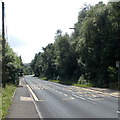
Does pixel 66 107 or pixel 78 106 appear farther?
pixel 78 106

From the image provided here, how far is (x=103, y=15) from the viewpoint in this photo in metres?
34.8

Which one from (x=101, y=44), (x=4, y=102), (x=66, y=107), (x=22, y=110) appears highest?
(x=101, y=44)

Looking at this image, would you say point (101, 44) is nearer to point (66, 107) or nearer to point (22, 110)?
point (66, 107)

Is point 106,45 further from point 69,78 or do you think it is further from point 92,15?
point 69,78

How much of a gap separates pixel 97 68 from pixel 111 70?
7792 millimetres

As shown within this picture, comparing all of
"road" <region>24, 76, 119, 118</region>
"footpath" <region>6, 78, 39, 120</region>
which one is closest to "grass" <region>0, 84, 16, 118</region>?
"footpath" <region>6, 78, 39, 120</region>

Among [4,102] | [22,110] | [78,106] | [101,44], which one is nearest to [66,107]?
[78,106]

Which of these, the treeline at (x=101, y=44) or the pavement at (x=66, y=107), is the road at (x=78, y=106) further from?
the treeline at (x=101, y=44)

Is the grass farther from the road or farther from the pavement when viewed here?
the road

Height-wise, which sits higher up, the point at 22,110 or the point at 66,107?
the point at 22,110

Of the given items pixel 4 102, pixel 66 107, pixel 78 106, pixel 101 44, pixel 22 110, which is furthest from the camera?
pixel 101 44

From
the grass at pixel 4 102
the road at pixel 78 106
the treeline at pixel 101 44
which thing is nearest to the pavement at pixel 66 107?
the road at pixel 78 106

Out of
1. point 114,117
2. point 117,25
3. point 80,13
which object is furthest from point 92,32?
point 114,117

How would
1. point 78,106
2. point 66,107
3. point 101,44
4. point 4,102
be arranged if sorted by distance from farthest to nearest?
point 101,44
point 78,106
point 66,107
point 4,102
